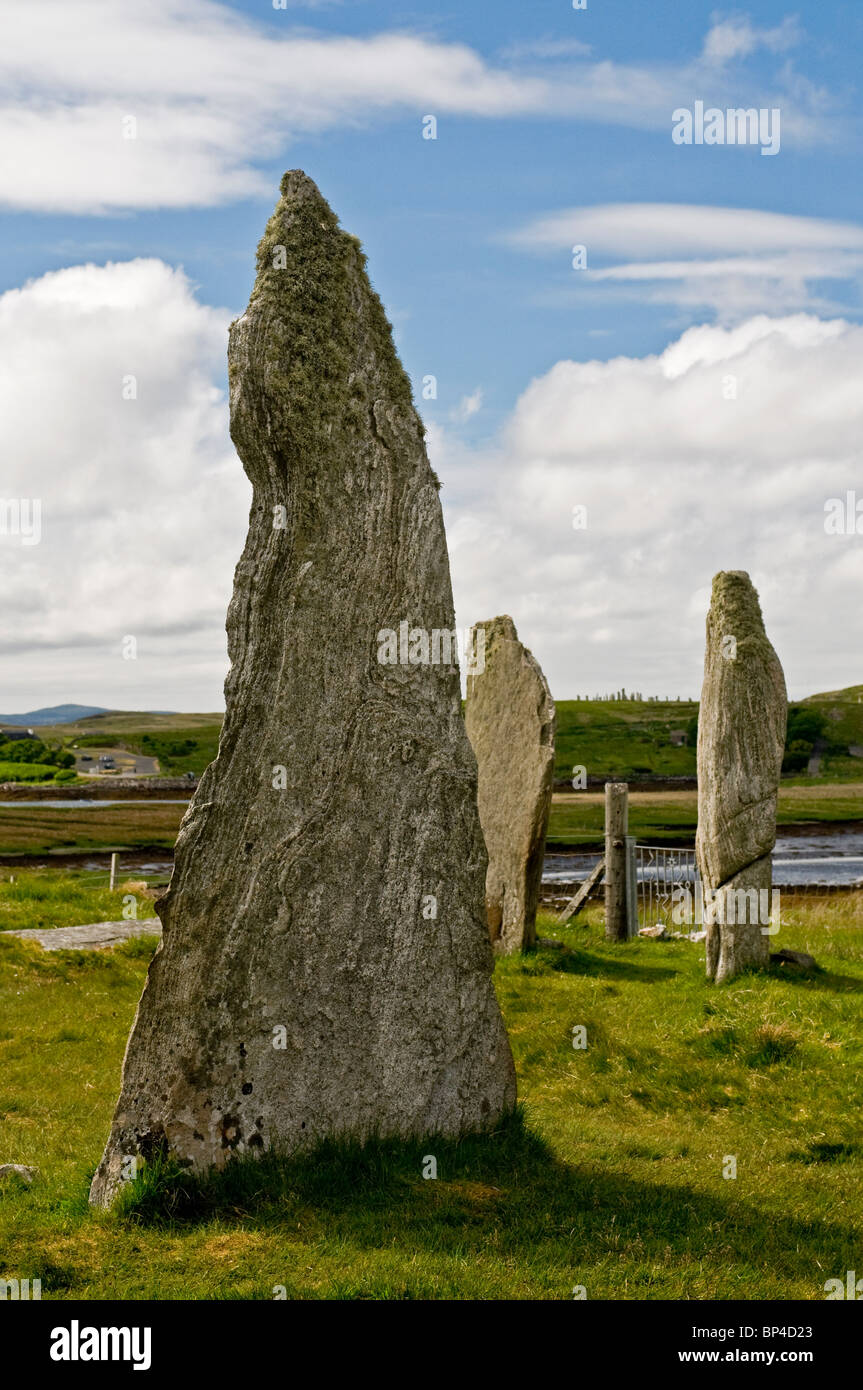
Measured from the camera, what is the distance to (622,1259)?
6.76 m

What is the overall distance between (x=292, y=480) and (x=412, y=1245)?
201 inches

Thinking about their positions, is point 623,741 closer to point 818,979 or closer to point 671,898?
point 671,898

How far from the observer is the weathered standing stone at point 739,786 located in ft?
49.6

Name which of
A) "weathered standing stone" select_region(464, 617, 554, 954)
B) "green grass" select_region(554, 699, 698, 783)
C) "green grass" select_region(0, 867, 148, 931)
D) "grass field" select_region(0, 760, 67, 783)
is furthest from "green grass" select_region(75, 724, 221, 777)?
"weathered standing stone" select_region(464, 617, 554, 954)

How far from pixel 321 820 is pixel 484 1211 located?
8.95 feet

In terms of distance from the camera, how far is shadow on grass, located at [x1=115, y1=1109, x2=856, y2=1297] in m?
6.91

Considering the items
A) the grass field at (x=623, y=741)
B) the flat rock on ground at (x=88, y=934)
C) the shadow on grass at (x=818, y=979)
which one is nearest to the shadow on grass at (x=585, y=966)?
the shadow on grass at (x=818, y=979)

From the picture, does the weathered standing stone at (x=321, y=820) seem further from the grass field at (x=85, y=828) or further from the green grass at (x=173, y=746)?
the green grass at (x=173, y=746)

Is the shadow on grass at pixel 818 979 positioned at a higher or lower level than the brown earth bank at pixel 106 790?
higher

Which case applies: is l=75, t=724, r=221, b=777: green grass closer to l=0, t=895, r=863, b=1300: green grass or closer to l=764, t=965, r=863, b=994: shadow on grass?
l=764, t=965, r=863, b=994: shadow on grass

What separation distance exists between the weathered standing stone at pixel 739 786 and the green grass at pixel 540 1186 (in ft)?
4.26

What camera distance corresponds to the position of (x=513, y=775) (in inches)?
695
